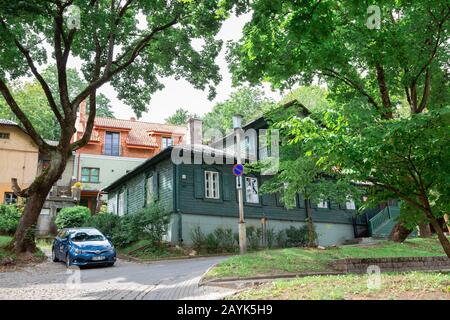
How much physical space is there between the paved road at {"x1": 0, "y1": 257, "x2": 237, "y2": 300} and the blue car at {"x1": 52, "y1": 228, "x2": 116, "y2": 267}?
49 centimetres

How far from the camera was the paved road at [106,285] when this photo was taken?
8.70m

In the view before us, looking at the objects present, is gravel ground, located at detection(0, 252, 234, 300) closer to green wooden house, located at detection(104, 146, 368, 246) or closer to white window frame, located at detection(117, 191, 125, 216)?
green wooden house, located at detection(104, 146, 368, 246)

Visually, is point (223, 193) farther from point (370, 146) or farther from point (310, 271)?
point (370, 146)

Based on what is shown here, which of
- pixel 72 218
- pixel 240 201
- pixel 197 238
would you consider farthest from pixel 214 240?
pixel 72 218

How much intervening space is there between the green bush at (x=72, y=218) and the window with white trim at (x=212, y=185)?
11553 mm

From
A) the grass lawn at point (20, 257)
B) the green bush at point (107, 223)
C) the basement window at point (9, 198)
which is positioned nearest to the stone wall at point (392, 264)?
the grass lawn at point (20, 257)

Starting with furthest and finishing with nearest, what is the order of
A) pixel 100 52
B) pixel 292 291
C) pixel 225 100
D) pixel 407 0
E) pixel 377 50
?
pixel 225 100 < pixel 100 52 < pixel 377 50 < pixel 407 0 < pixel 292 291

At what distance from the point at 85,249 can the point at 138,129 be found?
3371 centimetres

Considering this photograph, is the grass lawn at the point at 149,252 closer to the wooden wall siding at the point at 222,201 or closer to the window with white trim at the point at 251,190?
the wooden wall siding at the point at 222,201

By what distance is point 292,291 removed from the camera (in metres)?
7.25

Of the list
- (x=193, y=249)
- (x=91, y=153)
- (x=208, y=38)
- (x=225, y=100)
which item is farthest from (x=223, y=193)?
(x=225, y=100)

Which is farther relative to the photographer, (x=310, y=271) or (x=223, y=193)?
(x=223, y=193)

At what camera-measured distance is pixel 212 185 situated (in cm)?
2419
